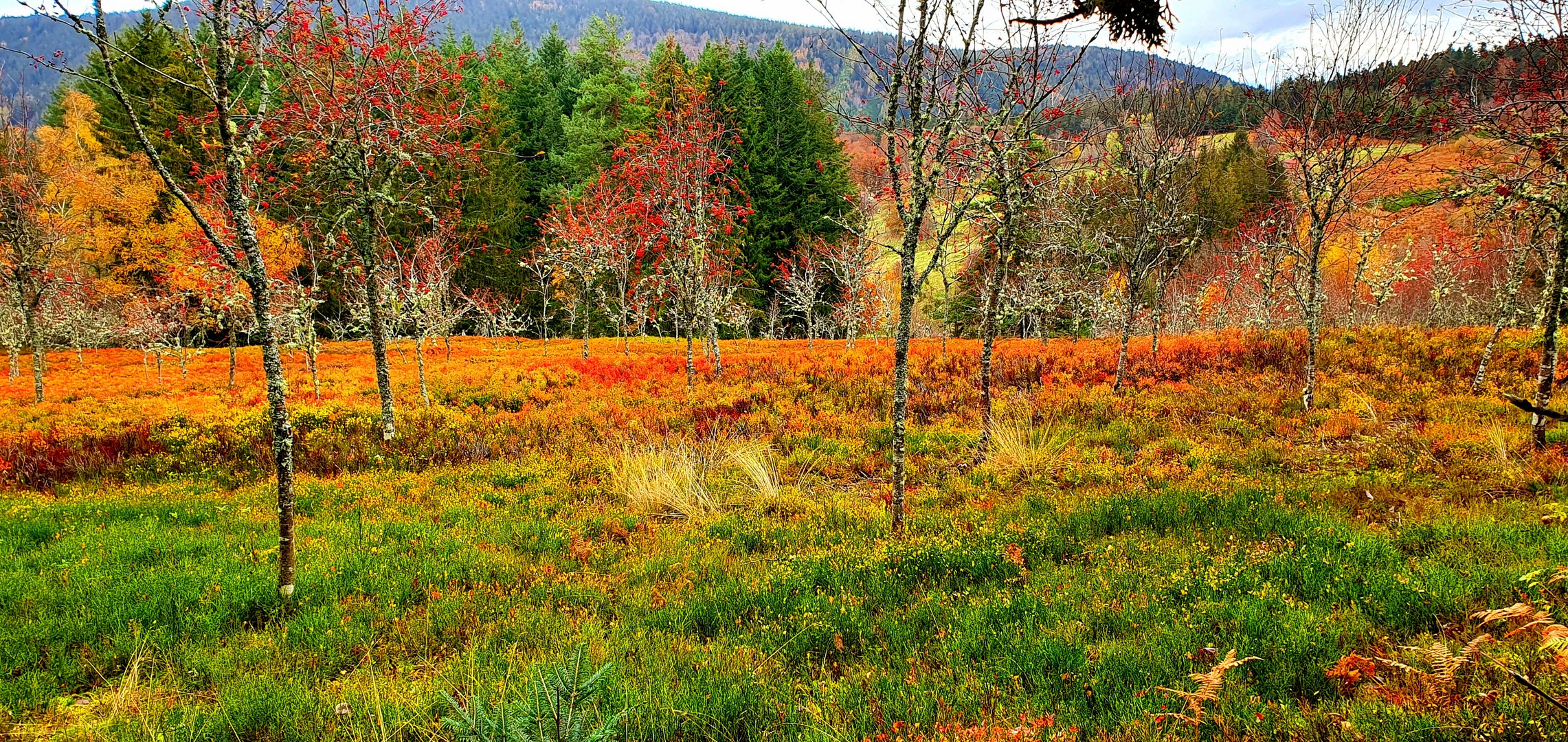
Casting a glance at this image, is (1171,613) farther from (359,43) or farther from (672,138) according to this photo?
(672,138)

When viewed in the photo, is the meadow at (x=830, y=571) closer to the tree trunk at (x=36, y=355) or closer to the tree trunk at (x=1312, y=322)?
the tree trunk at (x=1312, y=322)

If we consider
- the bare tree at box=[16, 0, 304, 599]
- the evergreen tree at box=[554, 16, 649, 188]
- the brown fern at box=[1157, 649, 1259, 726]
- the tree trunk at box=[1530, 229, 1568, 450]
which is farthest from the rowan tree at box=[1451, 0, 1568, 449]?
the evergreen tree at box=[554, 16, 649, 188]

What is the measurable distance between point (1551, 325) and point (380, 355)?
17297mm

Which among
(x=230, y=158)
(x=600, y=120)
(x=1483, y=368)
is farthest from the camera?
(x=600, y=120)

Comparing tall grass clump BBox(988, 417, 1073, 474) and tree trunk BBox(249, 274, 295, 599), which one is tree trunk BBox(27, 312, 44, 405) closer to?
tree trunk BBox(249, 274, 295, 599)

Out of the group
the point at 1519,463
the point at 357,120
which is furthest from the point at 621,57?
the point at 1519,463

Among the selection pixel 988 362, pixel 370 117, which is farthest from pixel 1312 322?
pixel 370 117

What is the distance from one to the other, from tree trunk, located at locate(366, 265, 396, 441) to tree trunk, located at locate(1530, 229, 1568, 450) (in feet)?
53.5

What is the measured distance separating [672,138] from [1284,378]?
14726mm

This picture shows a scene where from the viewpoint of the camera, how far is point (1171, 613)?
13.7ft

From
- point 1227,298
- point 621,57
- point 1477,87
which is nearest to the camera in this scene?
point 1477,87

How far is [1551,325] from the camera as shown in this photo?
25.6ft

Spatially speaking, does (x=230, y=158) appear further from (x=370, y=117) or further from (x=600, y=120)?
(x=600, y=120)

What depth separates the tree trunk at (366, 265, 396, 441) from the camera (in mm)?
11156
